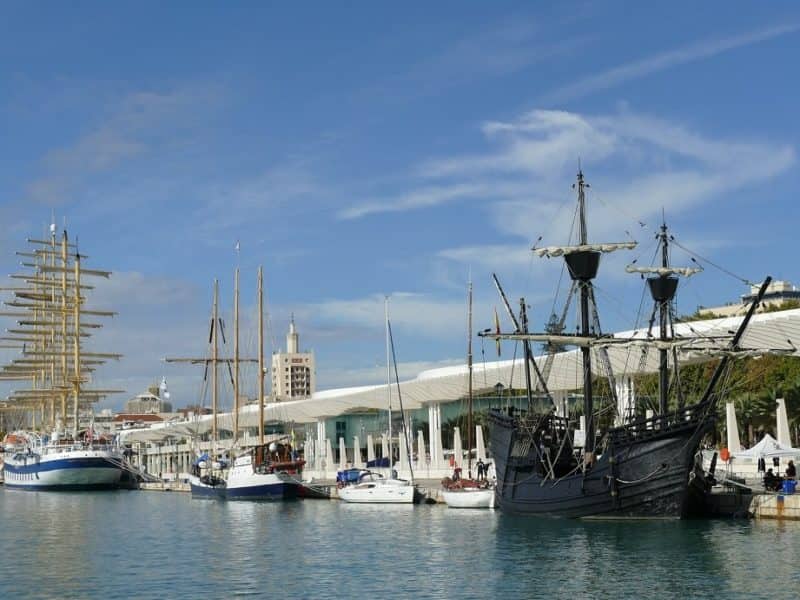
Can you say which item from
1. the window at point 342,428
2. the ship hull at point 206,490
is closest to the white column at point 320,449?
the window at point 342,428

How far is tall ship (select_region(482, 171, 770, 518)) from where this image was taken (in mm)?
42375

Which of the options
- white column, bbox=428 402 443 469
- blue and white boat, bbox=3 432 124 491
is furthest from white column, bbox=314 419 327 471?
blue and white boat, bbox=3 432 124 491

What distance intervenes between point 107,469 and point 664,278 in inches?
2620

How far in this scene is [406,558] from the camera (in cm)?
3694

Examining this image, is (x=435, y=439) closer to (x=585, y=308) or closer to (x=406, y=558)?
(x=585, y=308)

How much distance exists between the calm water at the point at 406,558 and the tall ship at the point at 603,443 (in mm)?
903

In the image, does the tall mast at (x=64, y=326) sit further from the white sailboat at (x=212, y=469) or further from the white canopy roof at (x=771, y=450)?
the white canopy roof at (x=771, y=450)

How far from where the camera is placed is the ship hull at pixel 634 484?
42156 millimetres

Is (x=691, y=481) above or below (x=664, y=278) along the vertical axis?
below

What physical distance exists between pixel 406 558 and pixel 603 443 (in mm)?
11596

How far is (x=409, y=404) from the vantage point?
8912cm

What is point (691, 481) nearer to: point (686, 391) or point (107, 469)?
point (686, 391)

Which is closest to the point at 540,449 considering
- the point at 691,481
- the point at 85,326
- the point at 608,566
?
the point at 691,481

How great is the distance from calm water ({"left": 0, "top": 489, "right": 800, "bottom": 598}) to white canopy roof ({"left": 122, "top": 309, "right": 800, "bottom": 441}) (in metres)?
9.74
